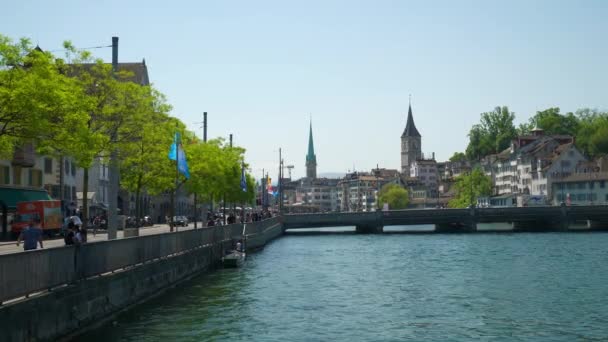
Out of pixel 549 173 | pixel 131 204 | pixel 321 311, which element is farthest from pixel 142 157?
pixel 549 173

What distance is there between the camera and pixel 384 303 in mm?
35406

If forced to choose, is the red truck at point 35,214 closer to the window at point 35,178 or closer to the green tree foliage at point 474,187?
the window at point 35,178

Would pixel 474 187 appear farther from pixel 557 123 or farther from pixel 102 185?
pixel 102 185

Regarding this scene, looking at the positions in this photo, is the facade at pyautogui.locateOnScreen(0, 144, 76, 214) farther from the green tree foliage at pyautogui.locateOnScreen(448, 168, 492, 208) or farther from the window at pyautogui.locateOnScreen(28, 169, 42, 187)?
the green tree foliage at pyautogui.locateOnScreen(448, 168, 492, 208)

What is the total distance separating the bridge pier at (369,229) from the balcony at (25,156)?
65459mm

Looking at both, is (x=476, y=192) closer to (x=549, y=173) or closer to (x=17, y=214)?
(x=549, y=173)

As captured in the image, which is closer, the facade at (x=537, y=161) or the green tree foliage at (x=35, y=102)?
the green tree foliage at (x=35, y=102)

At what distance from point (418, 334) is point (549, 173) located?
14840 cm

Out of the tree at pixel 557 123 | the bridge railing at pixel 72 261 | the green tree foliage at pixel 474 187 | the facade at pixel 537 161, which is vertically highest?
the tree at pixel 557 123

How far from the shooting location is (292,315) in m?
31.3

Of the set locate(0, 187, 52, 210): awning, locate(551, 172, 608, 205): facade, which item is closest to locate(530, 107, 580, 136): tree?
locate(551, 172, 608, 205): facade

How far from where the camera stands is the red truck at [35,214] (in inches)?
2125

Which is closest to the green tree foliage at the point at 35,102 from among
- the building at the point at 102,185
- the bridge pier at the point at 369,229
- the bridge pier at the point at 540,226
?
the building at the point at 102,185

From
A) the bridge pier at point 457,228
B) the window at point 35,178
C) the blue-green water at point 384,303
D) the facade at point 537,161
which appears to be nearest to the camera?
the blue-green water at point 384,303
